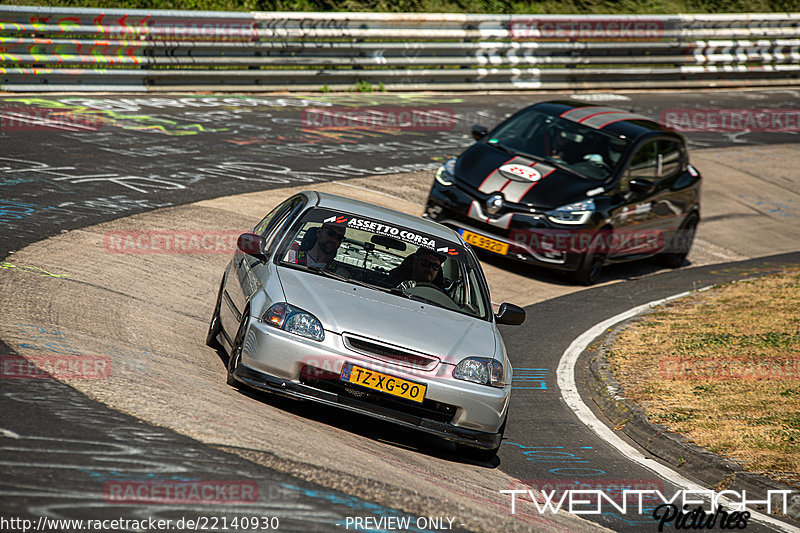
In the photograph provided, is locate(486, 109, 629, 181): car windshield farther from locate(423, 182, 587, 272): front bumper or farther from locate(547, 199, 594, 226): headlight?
locate(423, 182, 587, 272): front bumper

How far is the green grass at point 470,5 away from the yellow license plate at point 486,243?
10.5 m

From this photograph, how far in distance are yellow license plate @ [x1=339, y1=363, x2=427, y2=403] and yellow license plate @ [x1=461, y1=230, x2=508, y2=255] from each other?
19.8 ft

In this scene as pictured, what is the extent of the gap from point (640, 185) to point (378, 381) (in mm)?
7414

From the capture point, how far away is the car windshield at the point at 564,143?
1286 cm

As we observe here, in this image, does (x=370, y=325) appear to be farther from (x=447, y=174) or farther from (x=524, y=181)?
(x=447, y=174)

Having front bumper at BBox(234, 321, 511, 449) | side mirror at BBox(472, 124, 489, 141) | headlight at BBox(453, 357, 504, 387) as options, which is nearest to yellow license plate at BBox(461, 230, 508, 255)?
side mirror at BBox(472, 124, 489, 141)

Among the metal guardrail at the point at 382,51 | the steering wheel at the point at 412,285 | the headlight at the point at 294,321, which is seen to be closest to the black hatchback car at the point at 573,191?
the steering wheel at the point at 412,285

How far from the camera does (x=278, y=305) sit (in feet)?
21.4

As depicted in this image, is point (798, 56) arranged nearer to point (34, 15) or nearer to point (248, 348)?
point (34, 15)

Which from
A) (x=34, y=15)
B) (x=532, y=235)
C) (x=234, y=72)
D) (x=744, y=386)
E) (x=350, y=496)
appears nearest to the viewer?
(x=350, y=496)

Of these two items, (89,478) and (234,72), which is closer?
(89,478)

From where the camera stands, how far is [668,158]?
1374 cm

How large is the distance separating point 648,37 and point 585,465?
732 inches

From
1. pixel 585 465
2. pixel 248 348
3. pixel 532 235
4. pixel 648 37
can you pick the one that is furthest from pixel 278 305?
pixel 648 37
